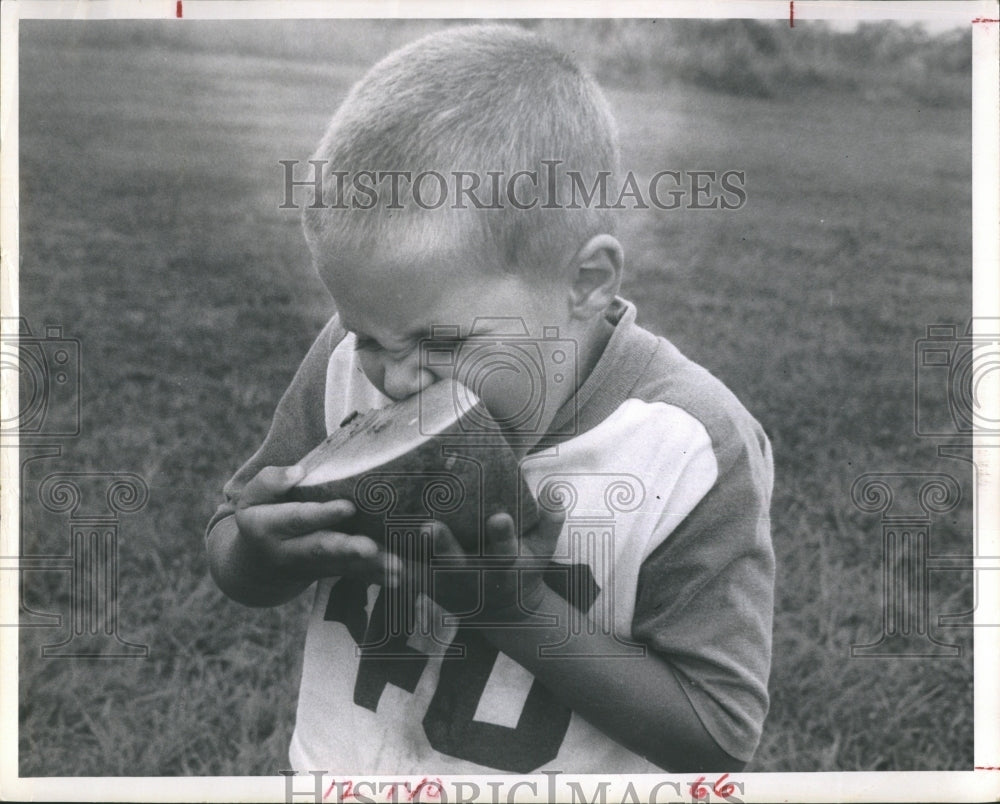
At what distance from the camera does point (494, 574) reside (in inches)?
86.6

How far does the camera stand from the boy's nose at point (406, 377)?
215 cm

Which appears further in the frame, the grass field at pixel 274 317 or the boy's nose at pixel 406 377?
the grass field at pixel 274 317

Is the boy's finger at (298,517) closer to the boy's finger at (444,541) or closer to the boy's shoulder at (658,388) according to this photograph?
the boy's finger at (444,541)

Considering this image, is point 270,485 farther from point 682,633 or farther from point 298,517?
point 682,633

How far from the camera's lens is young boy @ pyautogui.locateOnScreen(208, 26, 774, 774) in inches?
84.0

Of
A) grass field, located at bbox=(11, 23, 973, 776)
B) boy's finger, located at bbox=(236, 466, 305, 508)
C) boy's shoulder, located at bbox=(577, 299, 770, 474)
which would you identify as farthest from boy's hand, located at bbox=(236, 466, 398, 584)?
boy's shoulder, located at bbox=(577, 299, 770, 474)

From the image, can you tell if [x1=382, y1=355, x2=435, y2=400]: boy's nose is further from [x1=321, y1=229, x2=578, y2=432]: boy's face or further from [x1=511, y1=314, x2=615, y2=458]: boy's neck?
[x1=511, y1=314, x2=615, y2=458]: boy's neck

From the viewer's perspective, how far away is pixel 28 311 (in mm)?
2307

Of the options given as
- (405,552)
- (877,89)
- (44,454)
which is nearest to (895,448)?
(877,89)

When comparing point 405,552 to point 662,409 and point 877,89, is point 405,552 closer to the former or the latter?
point 662,409

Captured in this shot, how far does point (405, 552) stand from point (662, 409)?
53 centimetres

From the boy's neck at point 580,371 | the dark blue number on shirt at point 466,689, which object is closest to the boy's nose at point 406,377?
the boy's neck at point 580,371

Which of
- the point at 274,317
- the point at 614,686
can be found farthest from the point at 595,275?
the point at 614,686

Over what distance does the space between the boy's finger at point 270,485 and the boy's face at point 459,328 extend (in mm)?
220
